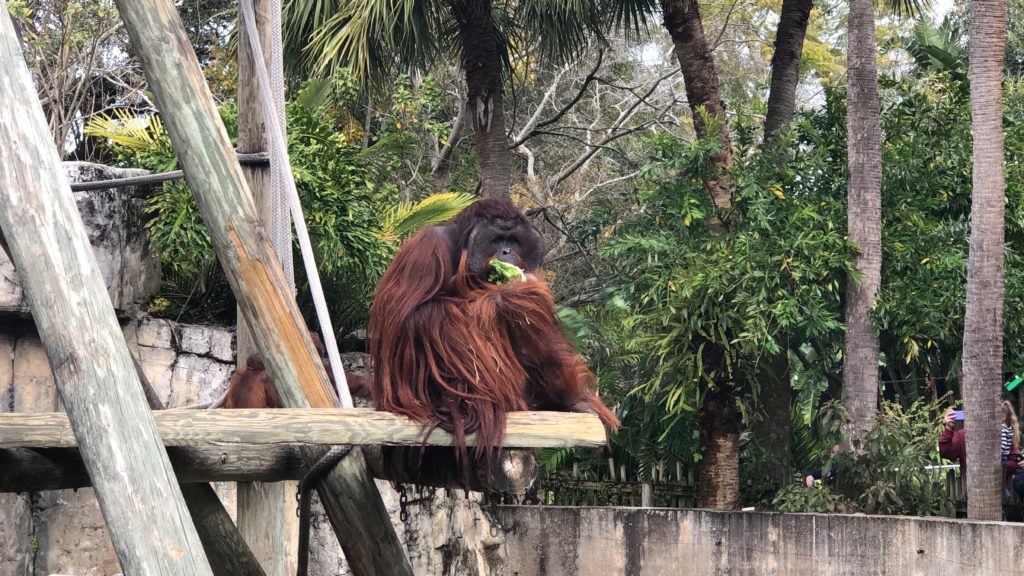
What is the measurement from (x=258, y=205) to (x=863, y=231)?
5611mm

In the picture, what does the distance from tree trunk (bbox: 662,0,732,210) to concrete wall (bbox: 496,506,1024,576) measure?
259 cm

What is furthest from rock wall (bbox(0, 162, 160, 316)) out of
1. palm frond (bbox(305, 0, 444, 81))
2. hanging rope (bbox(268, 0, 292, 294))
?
hanging rope (bbox(268, 0, 292, 294))

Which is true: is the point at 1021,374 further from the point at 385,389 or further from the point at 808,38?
the point at 808,38

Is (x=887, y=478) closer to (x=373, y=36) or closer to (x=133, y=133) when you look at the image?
(x=373, y=36)

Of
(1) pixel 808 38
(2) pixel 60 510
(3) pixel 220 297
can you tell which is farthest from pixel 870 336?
(1) pixel 808 38

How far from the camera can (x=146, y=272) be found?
27.3ft

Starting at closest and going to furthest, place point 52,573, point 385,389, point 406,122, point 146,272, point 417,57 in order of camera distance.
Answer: point 385,389 → point 52,573 → point 146,272 → point 417,57 → point 406,122

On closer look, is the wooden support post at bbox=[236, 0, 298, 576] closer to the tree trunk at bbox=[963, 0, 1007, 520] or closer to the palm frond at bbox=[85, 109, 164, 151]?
the palm frond at bbox=[85, 109, 164, 151]

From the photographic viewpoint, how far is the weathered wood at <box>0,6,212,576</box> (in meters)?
2.47

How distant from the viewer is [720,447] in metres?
9.38

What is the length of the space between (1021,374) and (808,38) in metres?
12.4

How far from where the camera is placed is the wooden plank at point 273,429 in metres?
3.09

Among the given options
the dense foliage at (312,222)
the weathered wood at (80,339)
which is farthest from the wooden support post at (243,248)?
the dense foliage at (312,222)

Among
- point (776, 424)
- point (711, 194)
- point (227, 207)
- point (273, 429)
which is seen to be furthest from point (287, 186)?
point (776, 424)
